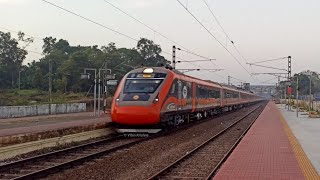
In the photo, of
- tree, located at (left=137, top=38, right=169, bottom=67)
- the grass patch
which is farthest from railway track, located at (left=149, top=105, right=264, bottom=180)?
tree, located at (left=137, top=38, right=169, bottom=67)

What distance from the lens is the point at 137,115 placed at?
20125mm

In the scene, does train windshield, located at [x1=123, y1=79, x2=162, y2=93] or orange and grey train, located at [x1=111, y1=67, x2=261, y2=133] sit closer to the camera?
orange and grey train, located at [x1=111, y1=67, x2=261, y2=133]

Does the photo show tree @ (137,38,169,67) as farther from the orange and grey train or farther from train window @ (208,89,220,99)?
the orange and grey train

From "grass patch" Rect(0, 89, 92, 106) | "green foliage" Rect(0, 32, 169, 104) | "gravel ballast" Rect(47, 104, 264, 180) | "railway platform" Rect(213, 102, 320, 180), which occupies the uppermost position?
"green foliage" Rect(0, 32, 169, 104)

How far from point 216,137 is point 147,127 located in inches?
124

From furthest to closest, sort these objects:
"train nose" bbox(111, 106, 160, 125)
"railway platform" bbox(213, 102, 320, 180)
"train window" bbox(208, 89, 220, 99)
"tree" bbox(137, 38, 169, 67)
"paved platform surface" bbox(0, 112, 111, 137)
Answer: "tree" bbox(137, 38, 169, 67) → "train window" bbox(208, 89, 220, 99) → "paved platform surface" bbox(0, 112, 111, 137) → "train nose" bbox(111, 106, 160, 125) → "railway platform" bbox(213, 102, 320, 180)

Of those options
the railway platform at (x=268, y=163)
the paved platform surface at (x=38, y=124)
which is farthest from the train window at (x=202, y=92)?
the railway platform at (x=268, y=163)

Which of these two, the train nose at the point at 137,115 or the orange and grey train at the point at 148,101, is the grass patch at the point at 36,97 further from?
the train nose at the point at 137,115

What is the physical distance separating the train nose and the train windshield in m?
1.08

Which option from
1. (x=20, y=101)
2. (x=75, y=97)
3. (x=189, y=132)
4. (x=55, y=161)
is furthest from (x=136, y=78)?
(x=75, y=97)

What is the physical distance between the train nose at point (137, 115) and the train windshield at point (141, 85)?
108 cm

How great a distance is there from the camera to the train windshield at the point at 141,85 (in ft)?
69.0

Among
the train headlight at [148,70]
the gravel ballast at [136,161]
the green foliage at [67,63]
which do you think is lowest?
the gravel ballast at [136,161]

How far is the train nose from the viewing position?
65.9 feet
